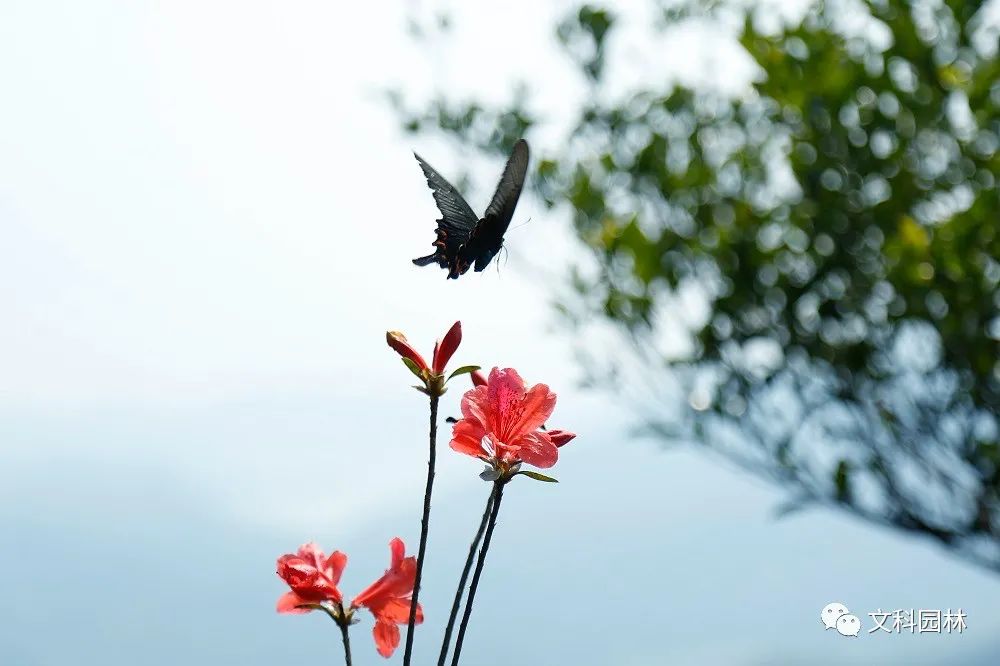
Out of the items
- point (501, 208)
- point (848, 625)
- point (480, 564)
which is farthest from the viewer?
point (848, 625)

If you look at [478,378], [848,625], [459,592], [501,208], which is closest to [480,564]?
[459,592]

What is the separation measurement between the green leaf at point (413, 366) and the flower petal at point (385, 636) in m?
0.28

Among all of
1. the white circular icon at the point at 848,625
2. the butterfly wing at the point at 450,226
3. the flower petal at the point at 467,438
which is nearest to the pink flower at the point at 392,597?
the flower petal at the point at 467,438

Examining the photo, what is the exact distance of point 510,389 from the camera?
108 cm

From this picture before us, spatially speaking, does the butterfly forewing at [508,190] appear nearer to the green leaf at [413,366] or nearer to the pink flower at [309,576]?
the green leaf at [413,366]

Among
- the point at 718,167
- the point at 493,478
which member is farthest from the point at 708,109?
the point at 493,478

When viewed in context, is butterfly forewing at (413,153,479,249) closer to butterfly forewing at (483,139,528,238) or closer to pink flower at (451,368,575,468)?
butterfly forewing at (483,139,528,238)

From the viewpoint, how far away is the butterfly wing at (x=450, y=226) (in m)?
1.16

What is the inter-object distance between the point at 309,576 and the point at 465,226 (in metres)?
0.43

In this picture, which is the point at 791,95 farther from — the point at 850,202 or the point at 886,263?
the point at 886,263

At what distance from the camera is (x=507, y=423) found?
107 cm

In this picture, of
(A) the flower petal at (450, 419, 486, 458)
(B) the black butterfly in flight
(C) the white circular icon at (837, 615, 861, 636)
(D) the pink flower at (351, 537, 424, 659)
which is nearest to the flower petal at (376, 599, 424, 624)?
(D) the pink flower at (351, 537, 424, 659)

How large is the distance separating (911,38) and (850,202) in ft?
1.34

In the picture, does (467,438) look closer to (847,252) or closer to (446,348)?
(446,348)
